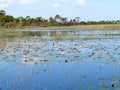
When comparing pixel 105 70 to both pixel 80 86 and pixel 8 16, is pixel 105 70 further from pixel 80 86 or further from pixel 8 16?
pixel 8 16

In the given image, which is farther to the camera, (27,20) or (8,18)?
(27,20)

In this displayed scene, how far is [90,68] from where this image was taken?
1379 cm

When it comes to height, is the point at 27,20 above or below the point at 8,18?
below

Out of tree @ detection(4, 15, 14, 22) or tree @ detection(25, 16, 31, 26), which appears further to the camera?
tree @ detection(25, 16, 31, 26)

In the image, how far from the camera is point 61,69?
13.8 metres

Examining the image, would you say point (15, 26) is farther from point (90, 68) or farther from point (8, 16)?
point (90, 68)

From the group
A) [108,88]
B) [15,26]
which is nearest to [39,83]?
[108,88]

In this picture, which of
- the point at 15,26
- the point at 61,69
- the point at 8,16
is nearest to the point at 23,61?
the point at 61,69

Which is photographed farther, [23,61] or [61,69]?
[23,61]

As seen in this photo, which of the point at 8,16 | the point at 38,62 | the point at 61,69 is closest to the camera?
the point at 61,69

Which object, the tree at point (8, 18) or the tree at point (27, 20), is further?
the tree at point (27, 20)

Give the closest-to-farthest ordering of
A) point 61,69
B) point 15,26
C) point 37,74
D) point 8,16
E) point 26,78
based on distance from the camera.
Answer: point 26,78 → point 37,74 → point 61,69 → point 15,26 → point 8,16

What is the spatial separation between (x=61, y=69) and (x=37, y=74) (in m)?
1.35

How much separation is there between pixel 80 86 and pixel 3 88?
254 centimetres
